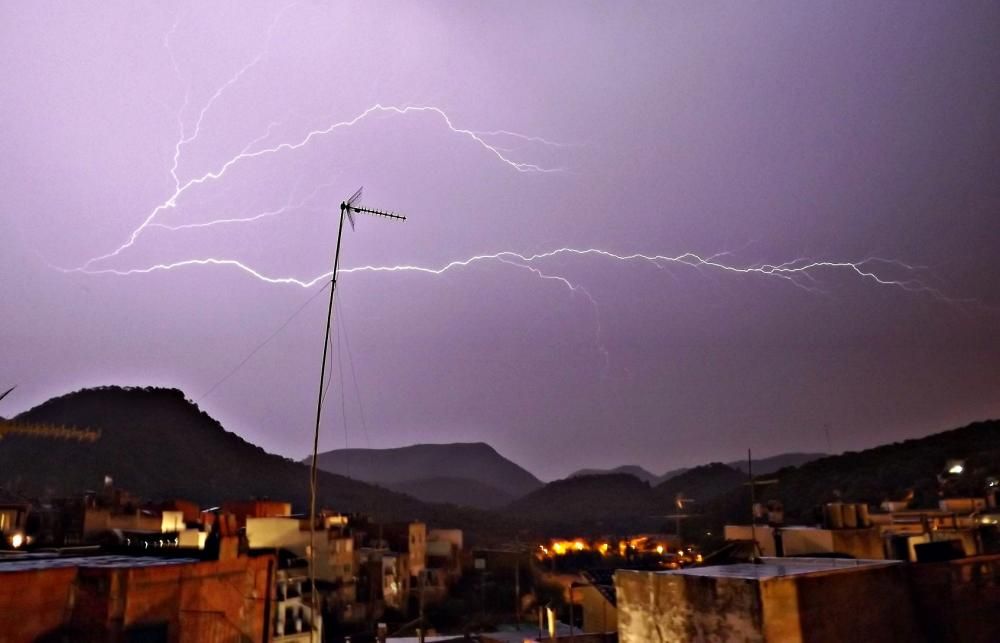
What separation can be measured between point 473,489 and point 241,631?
13351cm

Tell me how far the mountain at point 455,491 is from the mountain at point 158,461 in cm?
4981

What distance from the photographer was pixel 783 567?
11766 millimetres

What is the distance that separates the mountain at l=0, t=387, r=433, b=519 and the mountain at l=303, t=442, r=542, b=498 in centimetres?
7242

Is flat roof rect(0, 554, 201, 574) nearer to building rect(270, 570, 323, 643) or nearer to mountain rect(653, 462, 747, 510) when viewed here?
building rect(270, 570, 323, 643)

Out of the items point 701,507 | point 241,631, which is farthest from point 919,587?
point 701,507

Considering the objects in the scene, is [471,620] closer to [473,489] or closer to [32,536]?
[32,536]

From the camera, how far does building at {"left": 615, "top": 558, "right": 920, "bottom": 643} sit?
9.23 meters

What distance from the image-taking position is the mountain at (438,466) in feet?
522

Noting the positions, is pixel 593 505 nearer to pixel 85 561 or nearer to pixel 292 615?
pixel 292 615

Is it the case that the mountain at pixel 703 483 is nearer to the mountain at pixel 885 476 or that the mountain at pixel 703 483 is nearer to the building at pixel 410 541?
the mountain at pixel 885 476

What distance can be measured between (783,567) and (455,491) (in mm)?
132771

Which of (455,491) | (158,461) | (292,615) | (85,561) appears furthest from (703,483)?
(85,561)

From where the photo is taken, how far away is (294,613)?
24281mm

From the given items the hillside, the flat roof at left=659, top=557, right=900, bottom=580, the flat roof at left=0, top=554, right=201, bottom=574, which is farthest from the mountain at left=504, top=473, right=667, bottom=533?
the flat roof at left=0, top=554, right=201, bottom=574
